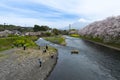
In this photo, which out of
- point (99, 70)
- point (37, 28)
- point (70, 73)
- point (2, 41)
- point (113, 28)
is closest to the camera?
point (70, 73)

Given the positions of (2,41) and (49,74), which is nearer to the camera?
(49,74)

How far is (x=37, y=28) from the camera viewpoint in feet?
503

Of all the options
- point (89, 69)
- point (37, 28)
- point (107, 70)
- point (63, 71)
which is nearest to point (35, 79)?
point (63, 71)

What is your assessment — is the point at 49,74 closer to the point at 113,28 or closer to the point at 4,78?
the point at 4,78

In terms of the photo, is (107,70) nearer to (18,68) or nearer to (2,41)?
(18,68)

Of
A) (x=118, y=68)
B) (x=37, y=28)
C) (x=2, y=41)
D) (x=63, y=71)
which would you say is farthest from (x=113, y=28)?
(x=37, y=28)

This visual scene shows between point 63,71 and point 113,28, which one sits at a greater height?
point 113,28

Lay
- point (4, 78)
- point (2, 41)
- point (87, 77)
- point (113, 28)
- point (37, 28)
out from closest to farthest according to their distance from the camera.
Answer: point (4, 78) → point (87, 77) → point (2, 41) → point (113, 28) → point (37, 28)

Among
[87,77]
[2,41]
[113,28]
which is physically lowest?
[87,77]

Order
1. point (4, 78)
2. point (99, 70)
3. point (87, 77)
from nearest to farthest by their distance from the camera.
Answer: point (4, 78) < point (87, 77) < point (99, 70)

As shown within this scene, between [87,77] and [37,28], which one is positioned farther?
[37,28]

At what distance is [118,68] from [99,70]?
4.94 m

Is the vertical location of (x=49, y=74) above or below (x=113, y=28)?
below

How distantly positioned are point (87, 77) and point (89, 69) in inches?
208
